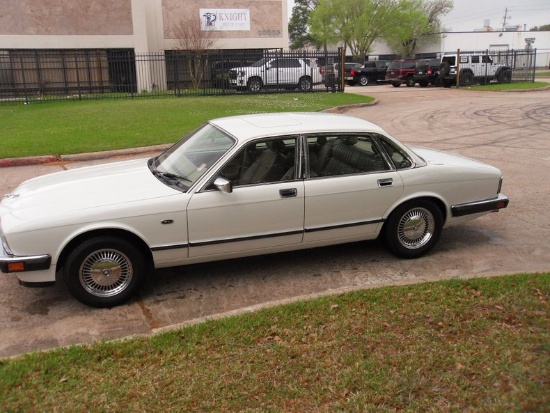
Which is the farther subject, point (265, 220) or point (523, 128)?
point (523, 128)

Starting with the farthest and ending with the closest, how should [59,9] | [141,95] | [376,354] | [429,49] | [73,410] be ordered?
[429,49] < [59,9] < [141,95] < [376,354] < [73,410]

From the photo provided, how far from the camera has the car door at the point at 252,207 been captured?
495 cm

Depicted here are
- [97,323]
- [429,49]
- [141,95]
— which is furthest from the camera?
[429,49]

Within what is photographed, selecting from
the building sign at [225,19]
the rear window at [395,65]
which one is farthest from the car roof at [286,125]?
the rear window at [395,65]

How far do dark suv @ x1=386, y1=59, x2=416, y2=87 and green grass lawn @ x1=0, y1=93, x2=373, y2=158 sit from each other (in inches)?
529

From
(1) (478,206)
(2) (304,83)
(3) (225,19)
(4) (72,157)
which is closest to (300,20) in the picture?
(3) (225,19)

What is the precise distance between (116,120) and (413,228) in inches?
501

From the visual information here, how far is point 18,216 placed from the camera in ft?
15.1

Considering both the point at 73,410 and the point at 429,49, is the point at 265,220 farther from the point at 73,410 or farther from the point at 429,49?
the point at 429,49

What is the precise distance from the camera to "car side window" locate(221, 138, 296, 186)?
5109 millimetres

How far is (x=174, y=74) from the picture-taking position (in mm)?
27375

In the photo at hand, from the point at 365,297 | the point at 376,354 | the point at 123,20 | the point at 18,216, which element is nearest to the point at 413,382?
the point at 376,354

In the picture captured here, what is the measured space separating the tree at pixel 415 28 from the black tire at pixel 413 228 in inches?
2387

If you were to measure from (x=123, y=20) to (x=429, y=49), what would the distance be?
44.2 meters
